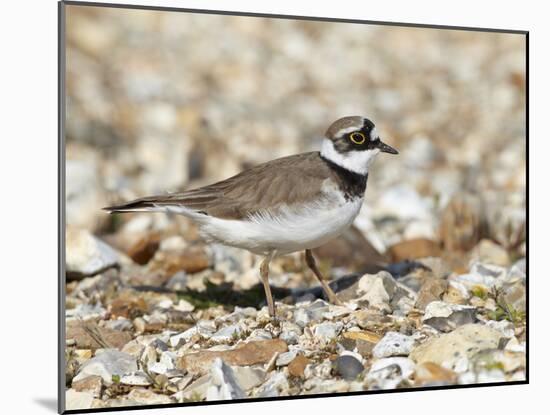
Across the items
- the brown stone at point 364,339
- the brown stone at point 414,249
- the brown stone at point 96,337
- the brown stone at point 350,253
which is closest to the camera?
the brown stone at point 364,339

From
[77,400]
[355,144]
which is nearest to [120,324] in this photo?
[77,400]

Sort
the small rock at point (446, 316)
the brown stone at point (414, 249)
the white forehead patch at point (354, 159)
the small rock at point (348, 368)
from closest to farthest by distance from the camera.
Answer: the small rock at point (348, 368)
the white forehead patch at point (354, 159)
the small rock at point (446, 316)
the brown stone at point (414, 249)

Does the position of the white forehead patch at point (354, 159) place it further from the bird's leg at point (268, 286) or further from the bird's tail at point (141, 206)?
the bird's tail at point (141, 206)

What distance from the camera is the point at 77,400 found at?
18.2 ft

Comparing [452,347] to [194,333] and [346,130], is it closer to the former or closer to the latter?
[346,130]

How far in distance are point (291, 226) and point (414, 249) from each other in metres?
2.74

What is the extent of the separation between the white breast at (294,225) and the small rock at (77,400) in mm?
1461

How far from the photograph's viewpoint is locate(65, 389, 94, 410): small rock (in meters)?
5.52

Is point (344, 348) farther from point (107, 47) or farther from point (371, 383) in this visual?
point (107, 47)

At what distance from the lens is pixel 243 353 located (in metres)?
5.87

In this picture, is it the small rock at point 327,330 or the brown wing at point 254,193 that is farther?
the brown wing at point 254,193

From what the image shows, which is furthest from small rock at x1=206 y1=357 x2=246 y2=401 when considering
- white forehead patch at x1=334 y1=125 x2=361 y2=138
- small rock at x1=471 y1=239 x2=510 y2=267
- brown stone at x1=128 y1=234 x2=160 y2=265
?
small rock at x1=471 y1=239 x2=510 y2=267

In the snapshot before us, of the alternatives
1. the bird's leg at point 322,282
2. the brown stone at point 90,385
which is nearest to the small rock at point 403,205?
the bird's leg at point 322,282

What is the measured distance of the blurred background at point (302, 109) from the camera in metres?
9.11
